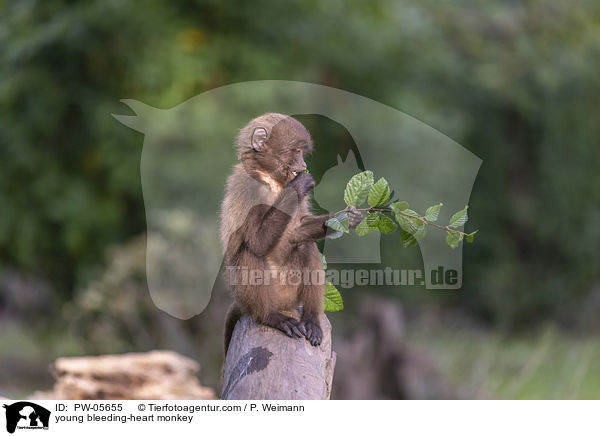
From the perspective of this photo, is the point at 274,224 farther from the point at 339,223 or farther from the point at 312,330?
the point at 312,330

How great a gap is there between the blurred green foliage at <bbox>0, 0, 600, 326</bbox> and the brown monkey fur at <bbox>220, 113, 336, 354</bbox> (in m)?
4.93

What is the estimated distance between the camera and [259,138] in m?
2.85

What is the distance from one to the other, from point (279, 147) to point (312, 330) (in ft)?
2.68

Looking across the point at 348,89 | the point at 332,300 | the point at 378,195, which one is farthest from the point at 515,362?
the point at 378,195

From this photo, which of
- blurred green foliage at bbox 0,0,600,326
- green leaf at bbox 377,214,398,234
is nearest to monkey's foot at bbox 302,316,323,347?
green leaf at bbox 377,214,398,234

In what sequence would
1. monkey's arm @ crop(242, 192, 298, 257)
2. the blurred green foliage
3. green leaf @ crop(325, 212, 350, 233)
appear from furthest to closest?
the blurred green foliage < monkey's arm @ crop(242, 192, 298, 257) < green leaf @ crop(325, 212, 350, 233)

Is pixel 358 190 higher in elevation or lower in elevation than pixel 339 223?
higher

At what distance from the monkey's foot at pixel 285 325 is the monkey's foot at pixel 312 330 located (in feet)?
0.09

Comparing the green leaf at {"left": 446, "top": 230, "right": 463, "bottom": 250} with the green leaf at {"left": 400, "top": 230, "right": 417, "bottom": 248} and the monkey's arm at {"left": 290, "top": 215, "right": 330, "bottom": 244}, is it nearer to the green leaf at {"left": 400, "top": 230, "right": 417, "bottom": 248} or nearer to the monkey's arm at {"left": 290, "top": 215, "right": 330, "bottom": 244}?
the green leaf at {"left": 400, "top": 230, "right": 417, "bottom": 248}

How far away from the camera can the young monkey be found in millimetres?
2785

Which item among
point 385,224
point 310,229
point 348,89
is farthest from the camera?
point 348,89

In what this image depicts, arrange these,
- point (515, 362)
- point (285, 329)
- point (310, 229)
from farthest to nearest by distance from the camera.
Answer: point (515, 362)
point (285, 329)
point (310, 229)
